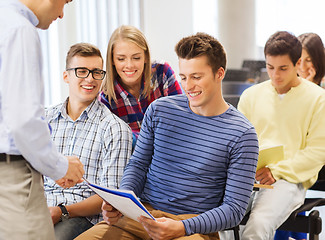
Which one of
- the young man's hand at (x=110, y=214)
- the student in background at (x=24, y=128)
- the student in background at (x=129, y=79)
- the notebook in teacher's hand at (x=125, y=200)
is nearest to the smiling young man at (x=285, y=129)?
the student in background at (x=129, y=79)

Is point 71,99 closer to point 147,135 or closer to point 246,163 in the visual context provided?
point 147,135

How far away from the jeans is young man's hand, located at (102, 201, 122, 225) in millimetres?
291

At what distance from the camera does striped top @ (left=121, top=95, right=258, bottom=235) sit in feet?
6.77

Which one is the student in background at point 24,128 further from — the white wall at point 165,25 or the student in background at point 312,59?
the white wall at point 165,25

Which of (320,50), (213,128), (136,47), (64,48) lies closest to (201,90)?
(213,128)

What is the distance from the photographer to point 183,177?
7.17 feet

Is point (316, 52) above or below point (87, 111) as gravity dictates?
above

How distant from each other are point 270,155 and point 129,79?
0.93 meters

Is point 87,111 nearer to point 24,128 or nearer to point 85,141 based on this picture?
point 85,141

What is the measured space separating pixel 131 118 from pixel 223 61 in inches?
32.9

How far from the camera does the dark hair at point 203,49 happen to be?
225 cm

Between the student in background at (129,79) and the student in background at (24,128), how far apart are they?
46.7 inches

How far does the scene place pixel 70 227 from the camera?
7.84 feet

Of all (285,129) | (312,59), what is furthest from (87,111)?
(312,59)
